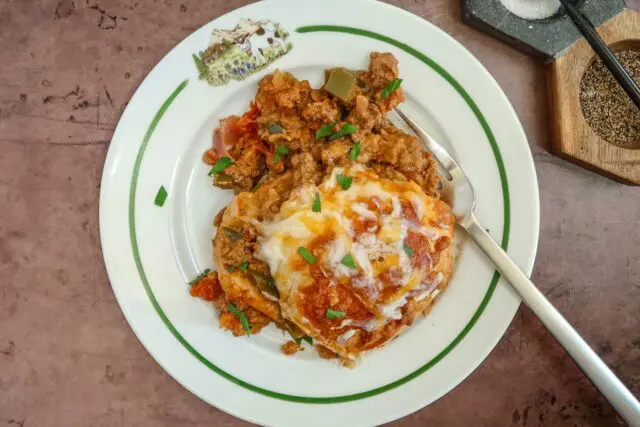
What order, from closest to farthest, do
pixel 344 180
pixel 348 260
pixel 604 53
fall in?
pixel 348 260
pixel 344 180
pixel 604 53

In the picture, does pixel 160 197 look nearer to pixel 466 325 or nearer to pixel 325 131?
pixel 325 131

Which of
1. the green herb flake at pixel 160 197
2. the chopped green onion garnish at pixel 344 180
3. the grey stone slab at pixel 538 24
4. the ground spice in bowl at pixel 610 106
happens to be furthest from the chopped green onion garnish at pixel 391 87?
the green herb flake at pixel 160 197

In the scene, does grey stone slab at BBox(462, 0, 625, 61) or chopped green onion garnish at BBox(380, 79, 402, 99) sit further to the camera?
grey stone slab at BBox(462, 0, 625, 61)

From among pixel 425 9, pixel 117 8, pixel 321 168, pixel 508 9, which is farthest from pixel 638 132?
pixel 117 8

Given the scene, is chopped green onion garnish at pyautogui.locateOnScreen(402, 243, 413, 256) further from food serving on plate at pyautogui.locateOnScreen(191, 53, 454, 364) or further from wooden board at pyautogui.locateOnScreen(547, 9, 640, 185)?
wooden board at pyautogui.locateOnScreen(547, 9, 640, 185)

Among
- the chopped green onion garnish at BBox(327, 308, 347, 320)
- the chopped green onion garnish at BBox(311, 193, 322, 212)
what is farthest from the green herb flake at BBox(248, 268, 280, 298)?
the chopped green onion garnish at BBox(311, 193, 322, 212)

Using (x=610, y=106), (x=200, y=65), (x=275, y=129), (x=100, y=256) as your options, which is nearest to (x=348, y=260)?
(x=275, y=129)
